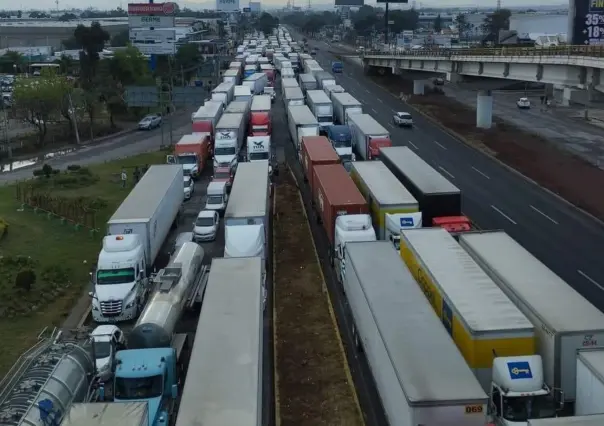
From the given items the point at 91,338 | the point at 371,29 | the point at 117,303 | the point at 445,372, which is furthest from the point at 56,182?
the point at 371,29

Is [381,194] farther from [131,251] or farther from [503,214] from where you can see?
[131,251]

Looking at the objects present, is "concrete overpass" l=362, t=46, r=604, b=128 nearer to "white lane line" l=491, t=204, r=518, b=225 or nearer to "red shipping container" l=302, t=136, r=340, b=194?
"white lane line" l=491, t=204, r=518, b=225

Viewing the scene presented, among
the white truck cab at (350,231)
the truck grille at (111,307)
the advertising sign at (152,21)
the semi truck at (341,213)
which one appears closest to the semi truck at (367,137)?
the semi truck at (341,213)

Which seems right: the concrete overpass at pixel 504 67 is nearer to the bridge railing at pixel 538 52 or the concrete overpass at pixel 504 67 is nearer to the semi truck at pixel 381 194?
the bridge railing at pixel 538 52

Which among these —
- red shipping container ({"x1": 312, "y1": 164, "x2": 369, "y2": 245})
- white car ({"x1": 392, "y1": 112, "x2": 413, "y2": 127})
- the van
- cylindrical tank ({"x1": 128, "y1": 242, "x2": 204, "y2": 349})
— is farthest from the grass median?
white car ({"x1": 392, "y1": 112, "x2": 413, "y2": 127})

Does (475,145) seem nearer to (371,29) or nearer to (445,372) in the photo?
(445,372)

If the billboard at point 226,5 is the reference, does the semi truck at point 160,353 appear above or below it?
below
